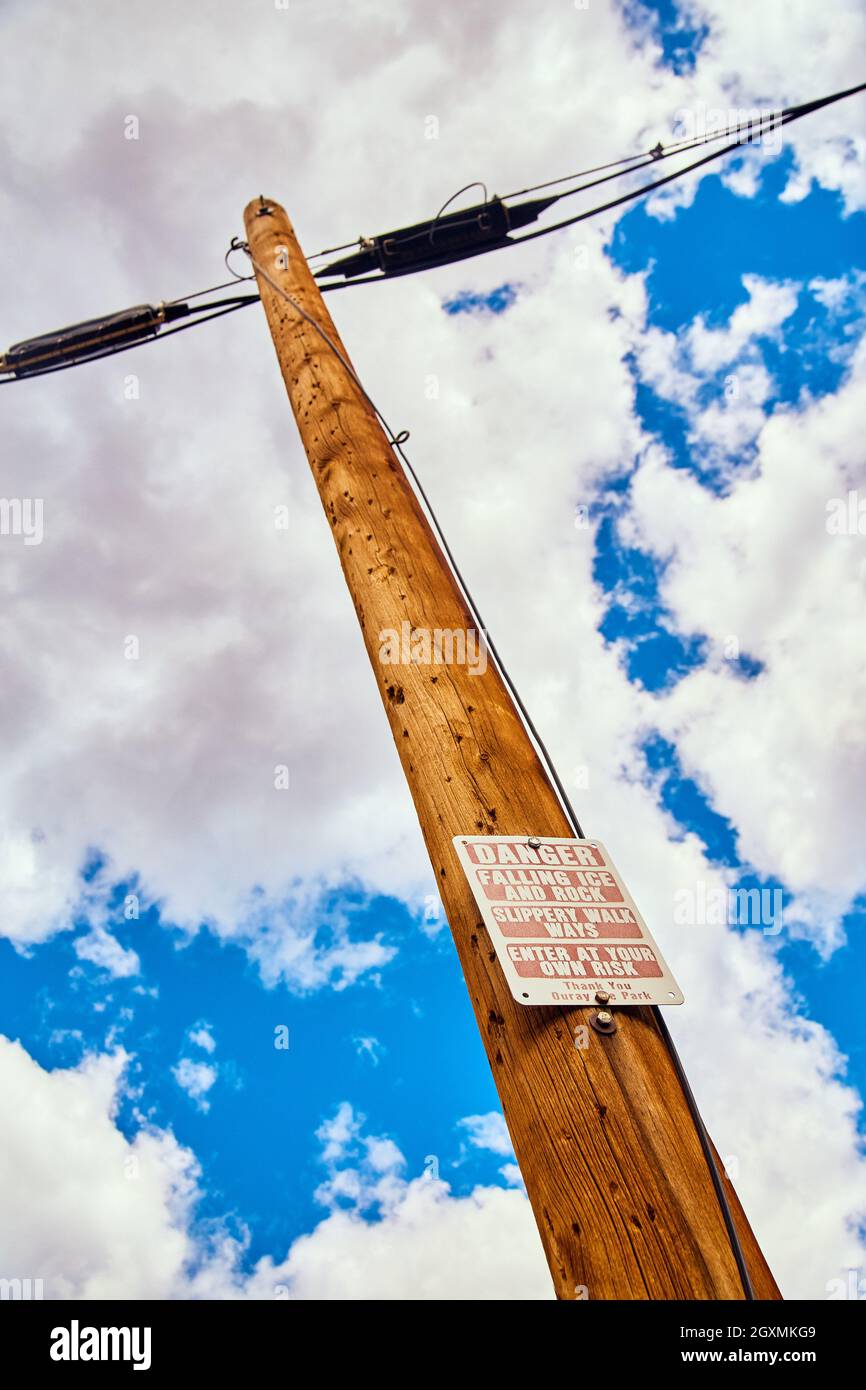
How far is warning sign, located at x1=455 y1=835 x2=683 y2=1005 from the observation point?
1.63 meters

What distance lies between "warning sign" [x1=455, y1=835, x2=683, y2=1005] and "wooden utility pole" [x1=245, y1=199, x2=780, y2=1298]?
0.06 m

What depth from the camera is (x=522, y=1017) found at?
162 cm

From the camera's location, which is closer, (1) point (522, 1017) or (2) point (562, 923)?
(1) point (522, 1017)

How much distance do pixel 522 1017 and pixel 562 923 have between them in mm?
226

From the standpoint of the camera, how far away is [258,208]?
15.3ft

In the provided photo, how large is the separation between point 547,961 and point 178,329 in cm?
591
